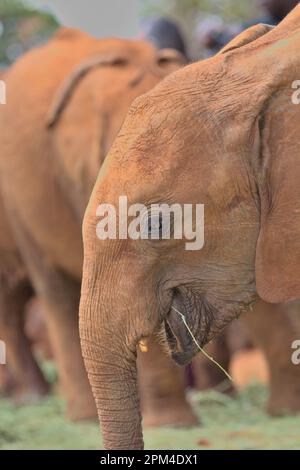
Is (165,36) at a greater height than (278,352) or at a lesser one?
greater

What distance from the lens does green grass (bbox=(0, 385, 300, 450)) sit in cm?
464

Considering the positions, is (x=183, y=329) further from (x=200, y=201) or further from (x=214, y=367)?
(x=214, y=367)

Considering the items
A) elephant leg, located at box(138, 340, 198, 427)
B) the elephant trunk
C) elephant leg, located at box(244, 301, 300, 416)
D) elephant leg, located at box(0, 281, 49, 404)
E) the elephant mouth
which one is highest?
elephant leg, located at box(0, 281, 49, 404)

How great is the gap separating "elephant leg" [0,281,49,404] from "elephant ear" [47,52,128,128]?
2.00 metres

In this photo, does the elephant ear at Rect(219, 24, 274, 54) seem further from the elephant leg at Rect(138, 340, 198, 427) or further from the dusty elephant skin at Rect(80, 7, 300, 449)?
the elephant leg at Rect(138, 340, 198, 427)

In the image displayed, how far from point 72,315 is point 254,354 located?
2.70 metres

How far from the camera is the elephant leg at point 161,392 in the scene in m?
5.29

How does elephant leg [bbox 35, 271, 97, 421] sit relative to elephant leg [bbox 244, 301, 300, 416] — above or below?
above

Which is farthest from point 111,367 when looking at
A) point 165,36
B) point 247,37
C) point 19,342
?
point 19,342

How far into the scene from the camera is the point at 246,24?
20.0 feet

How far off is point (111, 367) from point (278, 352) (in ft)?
8.50

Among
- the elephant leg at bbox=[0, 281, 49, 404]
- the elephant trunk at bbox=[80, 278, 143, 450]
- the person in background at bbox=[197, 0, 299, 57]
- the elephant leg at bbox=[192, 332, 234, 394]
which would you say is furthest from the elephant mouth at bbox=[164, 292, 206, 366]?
the elephant leg at bbox=[0, 281, 49, 404]
